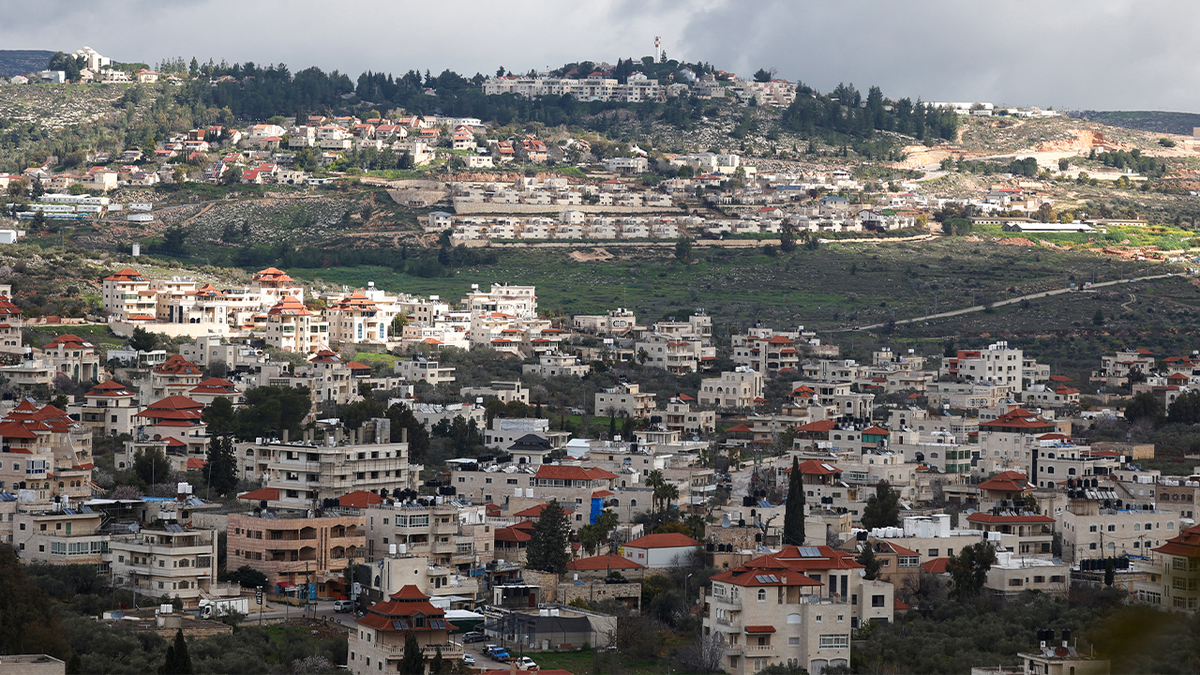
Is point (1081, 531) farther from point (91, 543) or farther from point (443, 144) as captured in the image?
point (443, 144)

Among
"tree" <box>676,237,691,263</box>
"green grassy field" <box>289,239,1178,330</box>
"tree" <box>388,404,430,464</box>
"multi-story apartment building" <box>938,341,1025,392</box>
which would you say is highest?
"tree" <box>676,237,691,263</box>

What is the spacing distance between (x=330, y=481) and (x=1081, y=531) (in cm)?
1708

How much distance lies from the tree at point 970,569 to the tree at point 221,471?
1777cm

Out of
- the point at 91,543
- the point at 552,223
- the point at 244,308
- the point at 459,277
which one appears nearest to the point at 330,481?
the point at 91,543

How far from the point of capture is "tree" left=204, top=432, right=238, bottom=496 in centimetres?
4297

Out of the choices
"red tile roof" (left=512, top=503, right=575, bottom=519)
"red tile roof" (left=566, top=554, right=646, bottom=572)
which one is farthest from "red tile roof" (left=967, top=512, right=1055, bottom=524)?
"red tile roof" (left=512, top=503, right=575, bottom=519)

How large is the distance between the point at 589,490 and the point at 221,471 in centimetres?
913

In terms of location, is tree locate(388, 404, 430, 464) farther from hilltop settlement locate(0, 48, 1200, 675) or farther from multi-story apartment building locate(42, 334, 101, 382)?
multi-story apartment building locate(42, 334, 101, 382)

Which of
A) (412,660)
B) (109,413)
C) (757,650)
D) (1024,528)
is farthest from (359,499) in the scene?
(109,413)

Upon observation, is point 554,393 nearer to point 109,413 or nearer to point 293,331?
point 293,331

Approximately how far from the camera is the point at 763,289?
101438 mm

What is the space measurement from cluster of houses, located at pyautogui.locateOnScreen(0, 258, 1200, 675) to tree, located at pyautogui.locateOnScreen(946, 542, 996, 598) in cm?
39

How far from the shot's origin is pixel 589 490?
139 ft

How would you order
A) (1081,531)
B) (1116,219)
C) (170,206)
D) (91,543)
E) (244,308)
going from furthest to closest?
1. (1116,219)
2. (170,206)
3. (244,308)
4. (1081,531)
5. (91,543)
